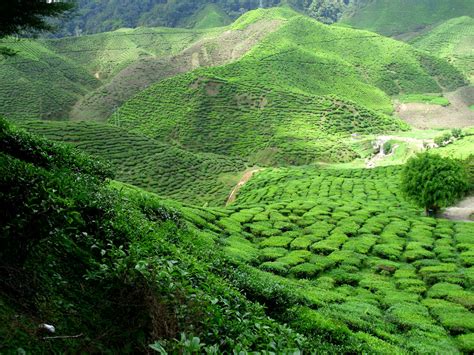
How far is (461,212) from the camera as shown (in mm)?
40156

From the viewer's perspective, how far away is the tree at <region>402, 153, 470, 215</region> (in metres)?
35.5

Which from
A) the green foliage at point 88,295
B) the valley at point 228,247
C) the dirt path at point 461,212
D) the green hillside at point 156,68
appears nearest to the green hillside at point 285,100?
the valley at point 228,247

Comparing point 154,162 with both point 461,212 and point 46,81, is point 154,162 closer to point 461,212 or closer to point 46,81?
point 461,212

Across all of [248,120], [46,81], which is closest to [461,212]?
[248,120]

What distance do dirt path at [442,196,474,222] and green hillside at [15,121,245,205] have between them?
32.5 m

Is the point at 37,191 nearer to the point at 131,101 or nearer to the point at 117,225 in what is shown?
the point at 117,225

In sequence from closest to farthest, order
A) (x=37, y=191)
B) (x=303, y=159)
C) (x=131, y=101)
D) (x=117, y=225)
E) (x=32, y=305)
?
(x=32, y=305)
(x=37, y=191)
(x=117, y=225)
(x=303, y=159)
(x=131, y=101)

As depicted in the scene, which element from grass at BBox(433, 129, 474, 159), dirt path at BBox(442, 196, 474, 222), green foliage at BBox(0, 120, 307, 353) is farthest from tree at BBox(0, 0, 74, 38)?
grass at BBox(433, 129, 474, 159)

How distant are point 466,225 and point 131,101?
368ft

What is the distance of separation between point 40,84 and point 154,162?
85467 millimetres

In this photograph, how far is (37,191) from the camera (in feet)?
22.7

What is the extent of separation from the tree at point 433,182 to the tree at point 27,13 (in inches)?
1273

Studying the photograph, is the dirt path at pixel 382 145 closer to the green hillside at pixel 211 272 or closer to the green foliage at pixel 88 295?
the green hillside at pixel 211 272

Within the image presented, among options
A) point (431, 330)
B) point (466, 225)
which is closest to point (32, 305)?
point (431, 330)
